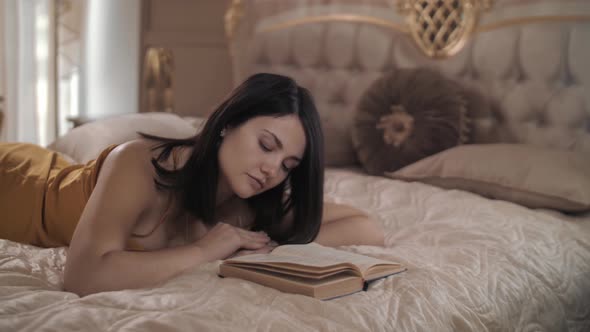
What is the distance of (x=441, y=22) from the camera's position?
306 centimetres

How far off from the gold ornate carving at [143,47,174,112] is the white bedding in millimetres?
2376

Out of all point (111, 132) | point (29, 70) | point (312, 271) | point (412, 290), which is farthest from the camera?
point (29, 70)

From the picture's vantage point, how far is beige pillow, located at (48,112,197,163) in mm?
2266

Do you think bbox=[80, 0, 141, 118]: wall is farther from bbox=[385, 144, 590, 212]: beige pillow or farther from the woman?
the woman

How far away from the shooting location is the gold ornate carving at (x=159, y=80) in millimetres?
4340

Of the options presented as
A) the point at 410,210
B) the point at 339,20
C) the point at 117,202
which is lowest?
the point at 410,210

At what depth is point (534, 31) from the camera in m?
2.76

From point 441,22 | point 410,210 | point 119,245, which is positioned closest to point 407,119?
point 441,22

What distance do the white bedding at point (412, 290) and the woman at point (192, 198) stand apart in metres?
0.09

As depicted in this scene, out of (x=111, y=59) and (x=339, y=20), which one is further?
(x=111, y=59)

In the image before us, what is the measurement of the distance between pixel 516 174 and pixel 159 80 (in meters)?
2.71

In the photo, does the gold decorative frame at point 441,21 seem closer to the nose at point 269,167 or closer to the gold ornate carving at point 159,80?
the gold ornate carving at point 159,80

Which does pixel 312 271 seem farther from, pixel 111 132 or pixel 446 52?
pixel 446 52

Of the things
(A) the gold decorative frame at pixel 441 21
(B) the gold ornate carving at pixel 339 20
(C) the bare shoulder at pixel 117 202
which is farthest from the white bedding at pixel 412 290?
(B) the gold ornate carving at pixel 339 20
